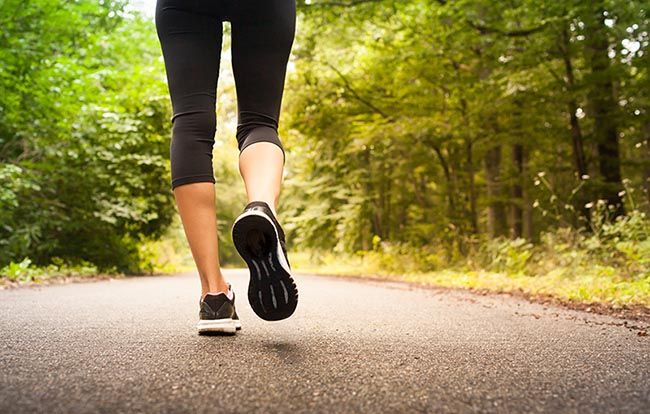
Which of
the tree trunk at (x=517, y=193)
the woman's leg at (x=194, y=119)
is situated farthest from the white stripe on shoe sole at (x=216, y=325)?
the tree trunk at (x=517, y=193)

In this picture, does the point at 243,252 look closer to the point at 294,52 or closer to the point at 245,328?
the point at 245,328

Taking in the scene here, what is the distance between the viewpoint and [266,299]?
67.8 inches

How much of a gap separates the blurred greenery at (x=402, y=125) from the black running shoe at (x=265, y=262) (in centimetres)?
299

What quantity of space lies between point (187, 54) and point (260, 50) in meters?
0.28

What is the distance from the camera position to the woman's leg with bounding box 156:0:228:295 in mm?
1968

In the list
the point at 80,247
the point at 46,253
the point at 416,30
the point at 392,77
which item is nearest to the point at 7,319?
the point at 46,253

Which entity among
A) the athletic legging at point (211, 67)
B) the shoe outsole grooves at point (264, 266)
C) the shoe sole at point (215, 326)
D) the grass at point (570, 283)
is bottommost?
the grass at point (570, 283)

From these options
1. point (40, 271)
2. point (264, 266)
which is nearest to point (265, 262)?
A: point (264, 266)

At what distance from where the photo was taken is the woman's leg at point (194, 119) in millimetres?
1968

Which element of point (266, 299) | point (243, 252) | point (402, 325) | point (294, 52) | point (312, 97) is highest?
point (294, 52)

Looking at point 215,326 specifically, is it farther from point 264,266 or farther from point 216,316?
point 264,266

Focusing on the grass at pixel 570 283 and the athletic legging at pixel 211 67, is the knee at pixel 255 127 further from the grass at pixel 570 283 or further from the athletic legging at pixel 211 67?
the grass at pixel 570 283

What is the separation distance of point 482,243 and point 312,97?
4.50m

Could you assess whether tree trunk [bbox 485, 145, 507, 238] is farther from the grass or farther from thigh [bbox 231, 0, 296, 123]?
thigh [bbox 231, 0, 296, 123]
